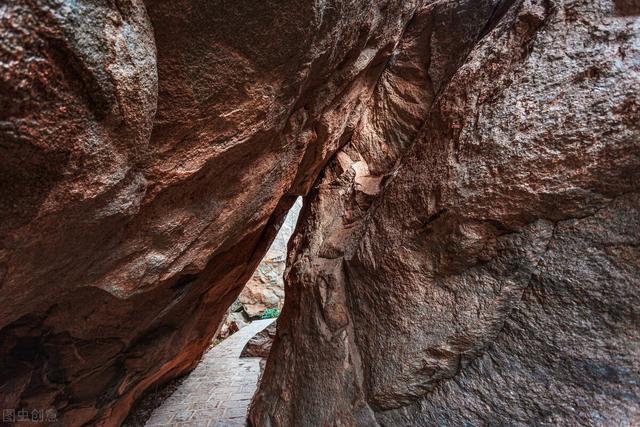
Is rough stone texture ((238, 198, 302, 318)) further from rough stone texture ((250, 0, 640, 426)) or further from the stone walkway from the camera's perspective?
rough stone texture ((250, 0, 640, 426))

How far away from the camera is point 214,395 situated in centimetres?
613

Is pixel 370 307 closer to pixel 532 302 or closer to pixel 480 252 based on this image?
pixel 480 252

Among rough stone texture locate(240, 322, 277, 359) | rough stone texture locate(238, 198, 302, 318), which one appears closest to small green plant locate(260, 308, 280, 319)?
rough stone texture locate(238, 198, 302, 318)

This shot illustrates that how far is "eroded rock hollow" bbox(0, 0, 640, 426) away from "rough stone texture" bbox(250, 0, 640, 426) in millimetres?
12

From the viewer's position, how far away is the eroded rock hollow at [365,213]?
1355mm

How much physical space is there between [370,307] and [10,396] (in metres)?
3.28

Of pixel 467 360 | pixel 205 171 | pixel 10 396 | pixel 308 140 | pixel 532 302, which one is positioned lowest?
pixel 10 396

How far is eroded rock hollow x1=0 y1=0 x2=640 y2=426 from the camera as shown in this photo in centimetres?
136

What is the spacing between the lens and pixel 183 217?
2.46 meters

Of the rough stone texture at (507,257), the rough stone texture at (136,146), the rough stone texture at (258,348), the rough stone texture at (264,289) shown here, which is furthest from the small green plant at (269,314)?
the rough stone texture at (507,257)

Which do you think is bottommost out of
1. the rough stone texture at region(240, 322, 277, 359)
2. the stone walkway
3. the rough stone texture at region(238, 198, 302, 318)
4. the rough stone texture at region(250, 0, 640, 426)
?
the stone walkway

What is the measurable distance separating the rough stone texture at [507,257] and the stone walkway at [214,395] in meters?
2.62

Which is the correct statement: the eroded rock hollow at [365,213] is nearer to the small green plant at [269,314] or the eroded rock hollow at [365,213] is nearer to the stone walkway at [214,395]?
the stone walkway at [214,395]

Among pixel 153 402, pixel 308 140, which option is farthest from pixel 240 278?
pixel 308 140
